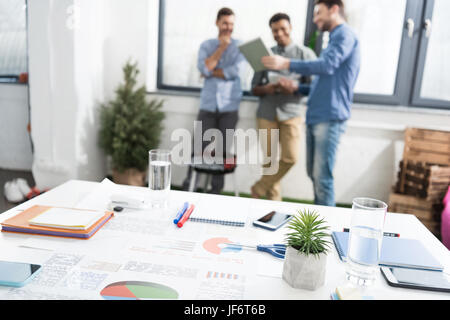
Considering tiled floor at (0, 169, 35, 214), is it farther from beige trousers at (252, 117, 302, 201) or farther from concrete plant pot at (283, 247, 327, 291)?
concrete plant pot at (283, 247, 327, 291)

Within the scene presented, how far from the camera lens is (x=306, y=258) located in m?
0.80

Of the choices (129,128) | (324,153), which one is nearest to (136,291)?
(324,153)

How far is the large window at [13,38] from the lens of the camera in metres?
3.03

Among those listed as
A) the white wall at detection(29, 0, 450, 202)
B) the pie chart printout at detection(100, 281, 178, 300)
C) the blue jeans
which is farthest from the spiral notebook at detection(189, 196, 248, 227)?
the white wall at detection(29, 0, 450, 202)

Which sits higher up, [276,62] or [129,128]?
[276,62]

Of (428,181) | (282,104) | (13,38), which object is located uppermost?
(13,38)

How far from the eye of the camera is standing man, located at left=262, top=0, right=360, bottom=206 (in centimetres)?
242

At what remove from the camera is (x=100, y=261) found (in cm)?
86

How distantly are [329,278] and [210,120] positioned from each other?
7.88 ft

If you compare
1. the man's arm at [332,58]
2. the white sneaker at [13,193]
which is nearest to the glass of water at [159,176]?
the man's arm at [332,58]

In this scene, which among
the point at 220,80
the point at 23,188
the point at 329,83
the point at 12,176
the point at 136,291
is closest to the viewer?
the point at 136,291

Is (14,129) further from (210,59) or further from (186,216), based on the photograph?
(186,216)

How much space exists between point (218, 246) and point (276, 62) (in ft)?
6.05

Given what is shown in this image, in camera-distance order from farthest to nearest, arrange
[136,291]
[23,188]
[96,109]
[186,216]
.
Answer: [96,109] < [23,188] < [186,216] < [136,291]
